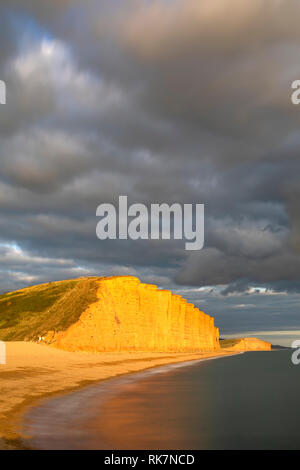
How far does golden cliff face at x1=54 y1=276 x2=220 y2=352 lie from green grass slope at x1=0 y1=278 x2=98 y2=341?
2.97 metres

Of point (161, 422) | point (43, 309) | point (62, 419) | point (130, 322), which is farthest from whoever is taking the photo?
point (43, 309)

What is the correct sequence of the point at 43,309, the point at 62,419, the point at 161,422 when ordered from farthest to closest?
1. the point at 43,309
2. the point at 161,422
3. the point at 62,419

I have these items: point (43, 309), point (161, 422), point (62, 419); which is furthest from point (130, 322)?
point (62, 419)

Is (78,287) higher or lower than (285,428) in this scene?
higher

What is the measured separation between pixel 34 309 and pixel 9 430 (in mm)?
117270

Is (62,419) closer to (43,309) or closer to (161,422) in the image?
(161,422)

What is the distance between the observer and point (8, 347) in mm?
54562

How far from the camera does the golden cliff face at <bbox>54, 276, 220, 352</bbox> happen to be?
90500mm

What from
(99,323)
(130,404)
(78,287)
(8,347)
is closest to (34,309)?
(78,287)

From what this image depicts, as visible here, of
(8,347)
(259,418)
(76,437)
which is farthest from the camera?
(8,347)

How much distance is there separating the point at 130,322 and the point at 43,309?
101 ft

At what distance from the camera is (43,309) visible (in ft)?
407

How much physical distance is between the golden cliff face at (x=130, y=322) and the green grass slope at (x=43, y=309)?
9.74 ft
